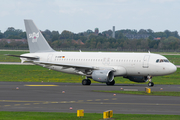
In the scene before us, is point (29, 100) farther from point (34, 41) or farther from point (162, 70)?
point (34, 41)

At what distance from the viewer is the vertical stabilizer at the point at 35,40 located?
5238 centimetres

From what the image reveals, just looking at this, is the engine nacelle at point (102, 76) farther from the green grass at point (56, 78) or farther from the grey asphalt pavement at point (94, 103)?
the grey asphalt pavement at point (94, 103)

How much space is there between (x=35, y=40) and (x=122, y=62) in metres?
14.2

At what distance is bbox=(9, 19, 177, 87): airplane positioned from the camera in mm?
44219

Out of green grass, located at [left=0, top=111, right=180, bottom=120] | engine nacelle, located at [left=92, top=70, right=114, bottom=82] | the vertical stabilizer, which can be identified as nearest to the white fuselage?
engine nacelle, located at [left=92, top=70, right=114, bottom=82]

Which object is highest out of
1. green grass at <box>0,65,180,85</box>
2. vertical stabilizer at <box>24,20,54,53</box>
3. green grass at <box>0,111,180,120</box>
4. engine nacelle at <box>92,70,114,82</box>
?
vertical stabilizer at <box>24,20,54,53</box>

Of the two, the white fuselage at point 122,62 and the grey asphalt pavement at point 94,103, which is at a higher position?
the white fuselage at point 122,62

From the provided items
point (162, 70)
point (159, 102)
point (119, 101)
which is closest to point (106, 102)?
point (119, 101)

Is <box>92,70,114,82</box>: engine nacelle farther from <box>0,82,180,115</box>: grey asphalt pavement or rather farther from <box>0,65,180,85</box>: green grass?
<box>0,82,180,115</box>: grey asphalt pavement

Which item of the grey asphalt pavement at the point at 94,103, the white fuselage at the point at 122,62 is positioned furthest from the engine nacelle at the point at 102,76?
the grey asphalt pavement at the point at 94,103

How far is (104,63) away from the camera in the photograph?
154 feet

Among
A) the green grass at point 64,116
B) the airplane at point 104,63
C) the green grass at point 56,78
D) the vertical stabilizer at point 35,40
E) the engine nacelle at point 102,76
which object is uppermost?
the vertical stabilizer at point 35,40

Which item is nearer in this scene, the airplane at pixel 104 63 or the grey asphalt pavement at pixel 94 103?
the grey asphalt pavement at pixel 94 103

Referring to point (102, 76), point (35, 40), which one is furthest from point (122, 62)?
point (35, 40)
